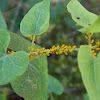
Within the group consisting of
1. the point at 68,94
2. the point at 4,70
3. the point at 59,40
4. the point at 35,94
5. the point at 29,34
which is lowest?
the point at 68,94

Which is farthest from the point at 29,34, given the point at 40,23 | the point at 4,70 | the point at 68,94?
the point at 68,94

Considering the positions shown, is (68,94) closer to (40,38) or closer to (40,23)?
(40,38)

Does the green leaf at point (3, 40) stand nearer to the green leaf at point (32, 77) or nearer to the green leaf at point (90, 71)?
the green leaf at point (32, 77)

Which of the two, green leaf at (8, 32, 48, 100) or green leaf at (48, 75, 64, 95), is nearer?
green leaf at (8, 32, 48, 100)

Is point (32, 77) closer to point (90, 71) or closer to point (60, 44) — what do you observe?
point (90, 71)

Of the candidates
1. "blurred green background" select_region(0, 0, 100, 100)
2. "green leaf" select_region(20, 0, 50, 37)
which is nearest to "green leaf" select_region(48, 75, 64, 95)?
"blurred green background" select_region(0, 0, 100, 100)

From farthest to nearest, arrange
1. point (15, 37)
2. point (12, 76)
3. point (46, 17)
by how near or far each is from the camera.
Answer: point (15, 37) → point (46, 17) → point (12, 76)

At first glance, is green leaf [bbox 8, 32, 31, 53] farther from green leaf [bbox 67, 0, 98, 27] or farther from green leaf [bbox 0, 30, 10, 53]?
green leaf [bbox 67, 0, 98, 27]

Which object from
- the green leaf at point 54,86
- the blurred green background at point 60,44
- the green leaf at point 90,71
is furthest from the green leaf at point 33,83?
the blurred green background at point 60,44
